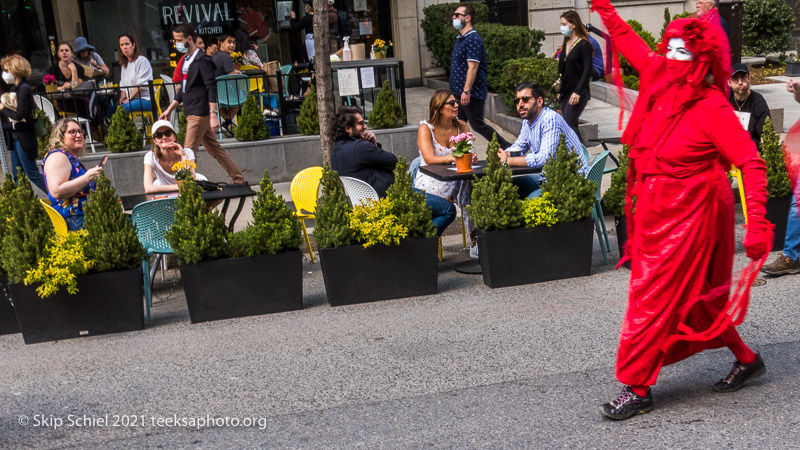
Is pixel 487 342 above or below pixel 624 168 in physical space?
below

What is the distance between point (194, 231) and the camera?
6.30 metres

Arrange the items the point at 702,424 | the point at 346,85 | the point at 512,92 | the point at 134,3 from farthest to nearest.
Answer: the point at 134,3 → the point at 512,92 → the point at 346,85 → the point at 702,424

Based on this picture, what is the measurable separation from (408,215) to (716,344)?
2.64 meters

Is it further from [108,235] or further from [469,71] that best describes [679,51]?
[469,71]

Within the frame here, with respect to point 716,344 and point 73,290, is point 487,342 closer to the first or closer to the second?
point 716,344

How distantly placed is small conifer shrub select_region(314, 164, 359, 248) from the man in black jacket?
349 centimetres

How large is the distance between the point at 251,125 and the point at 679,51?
25.9ft

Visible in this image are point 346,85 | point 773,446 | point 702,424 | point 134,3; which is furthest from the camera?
point 134,3

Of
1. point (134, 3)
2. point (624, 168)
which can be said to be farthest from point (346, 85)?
point (134, 3)

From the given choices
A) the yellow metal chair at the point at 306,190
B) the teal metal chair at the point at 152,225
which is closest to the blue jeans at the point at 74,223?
the teal metal chair at the point at 152,225

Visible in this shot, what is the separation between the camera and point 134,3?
16.9 metres

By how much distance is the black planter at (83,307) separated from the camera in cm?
622

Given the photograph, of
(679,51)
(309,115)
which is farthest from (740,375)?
(309,115)

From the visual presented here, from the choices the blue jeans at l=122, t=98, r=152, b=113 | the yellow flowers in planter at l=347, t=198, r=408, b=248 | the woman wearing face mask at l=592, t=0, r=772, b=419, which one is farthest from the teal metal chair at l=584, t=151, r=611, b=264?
the blue jeans at l=122, t=98, r=152, b=113
